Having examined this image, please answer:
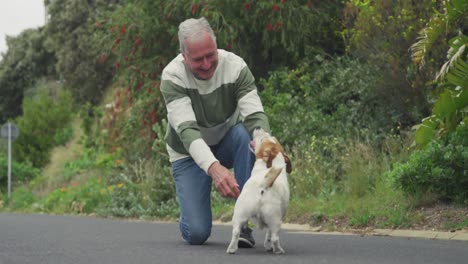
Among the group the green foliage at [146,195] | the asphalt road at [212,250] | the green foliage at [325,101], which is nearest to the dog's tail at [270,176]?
the asphalt road at [212,250]

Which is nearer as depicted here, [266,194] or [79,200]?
[266,194]

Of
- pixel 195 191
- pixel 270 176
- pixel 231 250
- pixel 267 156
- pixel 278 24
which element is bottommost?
pixel 231 250

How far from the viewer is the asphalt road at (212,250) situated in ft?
22.7

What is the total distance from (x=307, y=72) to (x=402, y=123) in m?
3.25

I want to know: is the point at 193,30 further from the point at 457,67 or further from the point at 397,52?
the point at 397,52

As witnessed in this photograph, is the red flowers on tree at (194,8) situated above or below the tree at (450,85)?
above

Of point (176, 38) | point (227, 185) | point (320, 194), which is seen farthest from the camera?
point (176, 38)

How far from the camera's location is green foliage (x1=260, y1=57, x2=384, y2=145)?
1575 cm

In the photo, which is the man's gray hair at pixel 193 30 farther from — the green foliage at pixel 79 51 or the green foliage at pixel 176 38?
the green foliage at pixel 79 51

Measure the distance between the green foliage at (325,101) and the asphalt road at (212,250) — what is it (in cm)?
533

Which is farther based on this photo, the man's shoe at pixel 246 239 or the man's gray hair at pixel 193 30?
the man's shoe at pixel 246 239

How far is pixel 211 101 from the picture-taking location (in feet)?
25.4

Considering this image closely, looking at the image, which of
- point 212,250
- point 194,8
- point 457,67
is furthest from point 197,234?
point 194,8

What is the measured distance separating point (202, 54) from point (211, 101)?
0.59 meters
